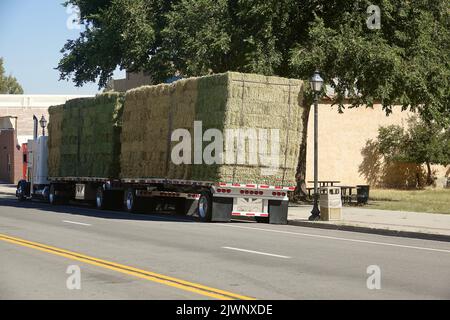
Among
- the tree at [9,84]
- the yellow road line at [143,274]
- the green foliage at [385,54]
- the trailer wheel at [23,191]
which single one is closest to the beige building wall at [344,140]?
the green foliage at [385,54]

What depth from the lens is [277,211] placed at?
77.3 ft

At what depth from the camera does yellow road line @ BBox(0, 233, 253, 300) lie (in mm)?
9711

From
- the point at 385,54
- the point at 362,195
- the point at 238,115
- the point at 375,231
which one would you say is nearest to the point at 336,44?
the point at 385,54

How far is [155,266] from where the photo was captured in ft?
40.6

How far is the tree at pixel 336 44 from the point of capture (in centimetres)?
2886

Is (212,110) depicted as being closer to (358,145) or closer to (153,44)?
(153,44)

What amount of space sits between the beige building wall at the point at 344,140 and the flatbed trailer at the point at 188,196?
16.9 metres

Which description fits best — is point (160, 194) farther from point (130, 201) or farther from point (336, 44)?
point (336, 44)

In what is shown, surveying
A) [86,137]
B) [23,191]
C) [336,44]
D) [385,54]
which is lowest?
[23,191]

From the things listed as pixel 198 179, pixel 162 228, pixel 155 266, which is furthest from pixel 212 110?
pixel 155 266

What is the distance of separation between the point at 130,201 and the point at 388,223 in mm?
10372

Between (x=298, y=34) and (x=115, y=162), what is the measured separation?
913 centimetres

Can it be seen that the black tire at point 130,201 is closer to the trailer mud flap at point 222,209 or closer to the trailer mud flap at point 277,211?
the trailer mud flap at point 222,209

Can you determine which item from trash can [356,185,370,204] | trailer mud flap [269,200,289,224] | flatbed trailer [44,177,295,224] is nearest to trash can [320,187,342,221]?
flatbed trailer [44,177,295,224]
